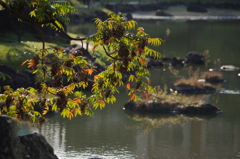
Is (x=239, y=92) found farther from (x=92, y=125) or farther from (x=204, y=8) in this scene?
(x=204, y=8)

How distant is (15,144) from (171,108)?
59.4 ft

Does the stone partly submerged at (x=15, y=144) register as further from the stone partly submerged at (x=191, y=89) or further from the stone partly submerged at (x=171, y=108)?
the stone partly submerged at (x=191, y=89)

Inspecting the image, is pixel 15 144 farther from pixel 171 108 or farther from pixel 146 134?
pixel 171 108

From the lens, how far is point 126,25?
12.7 metres

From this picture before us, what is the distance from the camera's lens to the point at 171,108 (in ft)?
99.1

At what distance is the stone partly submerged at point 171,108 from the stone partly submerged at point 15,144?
14.8 meters

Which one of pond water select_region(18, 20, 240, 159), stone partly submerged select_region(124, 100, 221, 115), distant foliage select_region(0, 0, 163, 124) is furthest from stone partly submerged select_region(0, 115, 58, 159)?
stone partly submerged select_region(124, 100, 221, 115)

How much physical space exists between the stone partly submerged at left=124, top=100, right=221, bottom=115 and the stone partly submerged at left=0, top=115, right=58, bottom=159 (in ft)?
48.7

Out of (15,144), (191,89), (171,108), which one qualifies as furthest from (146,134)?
(15,144)

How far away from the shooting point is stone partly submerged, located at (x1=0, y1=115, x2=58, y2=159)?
1262cm

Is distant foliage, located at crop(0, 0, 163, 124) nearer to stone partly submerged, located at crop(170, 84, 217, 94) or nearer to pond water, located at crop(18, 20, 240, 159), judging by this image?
pond water, located at crop(18, 20, 240, 159)

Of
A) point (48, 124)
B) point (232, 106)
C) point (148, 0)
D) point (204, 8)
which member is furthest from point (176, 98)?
point (148, 0)

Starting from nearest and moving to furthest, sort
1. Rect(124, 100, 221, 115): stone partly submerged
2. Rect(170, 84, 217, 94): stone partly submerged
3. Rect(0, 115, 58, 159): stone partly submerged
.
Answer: Rect(0, 115, 58, 159): stone partly submerged < Rect(124, 100, 221, 115): stone partly submerged < Rect(170, 84, 217, 94): stone partly submerged

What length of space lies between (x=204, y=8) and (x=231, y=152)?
125 meters
